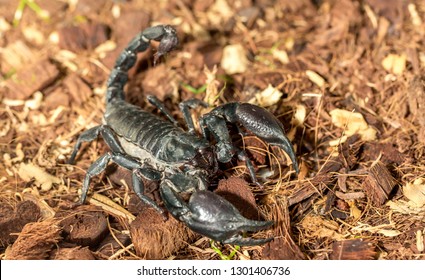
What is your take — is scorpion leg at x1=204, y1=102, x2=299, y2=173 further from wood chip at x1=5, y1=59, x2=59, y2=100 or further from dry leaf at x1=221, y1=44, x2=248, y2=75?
wood chip at x1=5, y1=59, x2=59, y2=100

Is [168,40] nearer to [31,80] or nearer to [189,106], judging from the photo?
[189,106]

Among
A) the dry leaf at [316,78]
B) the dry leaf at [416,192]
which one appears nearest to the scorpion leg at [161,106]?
the dry leaf at [316,78]

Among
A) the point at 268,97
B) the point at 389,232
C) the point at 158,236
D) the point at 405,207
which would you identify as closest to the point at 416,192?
the point at 405,207

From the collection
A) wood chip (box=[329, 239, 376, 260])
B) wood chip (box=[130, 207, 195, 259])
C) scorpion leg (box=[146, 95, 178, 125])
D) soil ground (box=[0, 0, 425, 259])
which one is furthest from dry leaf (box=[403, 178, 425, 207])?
scorpion leg (box=[146, 95, 178, 125])

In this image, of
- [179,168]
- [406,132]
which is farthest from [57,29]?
[406,132]
